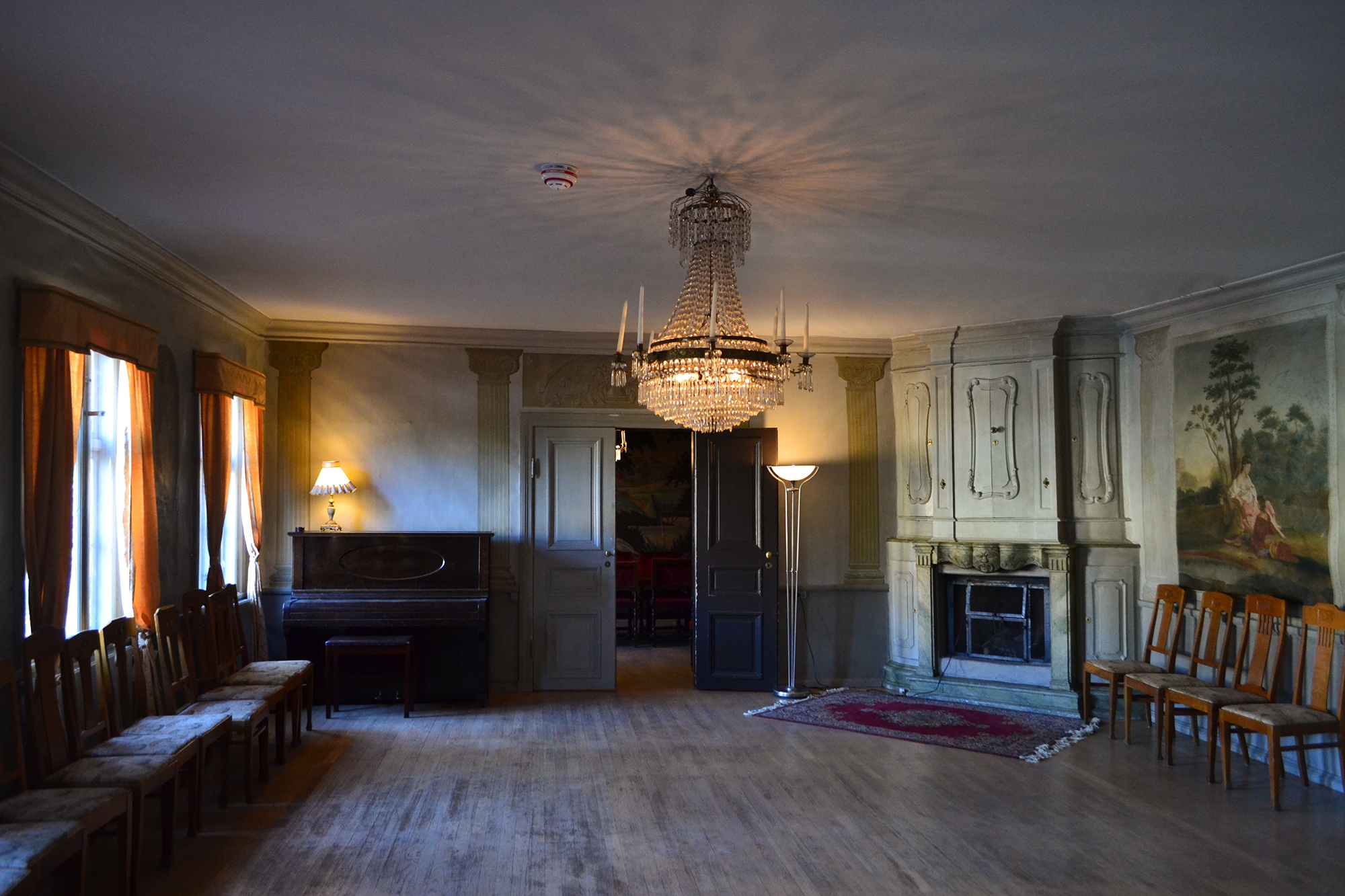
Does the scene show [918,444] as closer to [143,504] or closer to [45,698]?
[143,504]

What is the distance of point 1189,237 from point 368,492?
5.75m

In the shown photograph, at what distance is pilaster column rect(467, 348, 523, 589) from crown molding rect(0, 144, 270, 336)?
6.32ft

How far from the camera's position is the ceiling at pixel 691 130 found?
2584 millimetres

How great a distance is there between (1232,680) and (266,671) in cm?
597

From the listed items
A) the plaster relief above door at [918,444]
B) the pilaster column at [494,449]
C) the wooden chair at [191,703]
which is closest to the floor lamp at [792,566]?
the plaster relief above door at [918,444]

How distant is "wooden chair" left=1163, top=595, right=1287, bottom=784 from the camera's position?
17.3 ft

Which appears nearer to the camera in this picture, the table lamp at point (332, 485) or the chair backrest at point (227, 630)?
the chair backrest at point (227, 630)

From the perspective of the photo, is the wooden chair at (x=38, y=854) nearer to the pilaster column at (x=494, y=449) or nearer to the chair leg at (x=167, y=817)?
the chair leg at (x=167, y=817)

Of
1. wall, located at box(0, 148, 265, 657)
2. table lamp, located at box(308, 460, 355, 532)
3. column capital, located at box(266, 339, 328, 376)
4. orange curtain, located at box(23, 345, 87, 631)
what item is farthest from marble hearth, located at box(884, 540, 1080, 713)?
orange curtain, located at box(23, 345, 87, 631)

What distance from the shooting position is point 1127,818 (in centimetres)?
460

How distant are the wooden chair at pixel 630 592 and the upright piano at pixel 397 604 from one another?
3132mm

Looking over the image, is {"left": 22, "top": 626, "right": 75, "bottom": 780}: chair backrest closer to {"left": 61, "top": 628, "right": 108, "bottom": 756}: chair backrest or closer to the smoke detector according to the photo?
{"left": 61, "top": 628, "right": 108, "bottom": 756}: chair backrest

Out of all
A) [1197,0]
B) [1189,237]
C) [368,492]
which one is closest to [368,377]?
[368,492]

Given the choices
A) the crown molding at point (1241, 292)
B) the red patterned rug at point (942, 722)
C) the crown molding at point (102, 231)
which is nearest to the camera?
the crown molding at point (102, 231)
